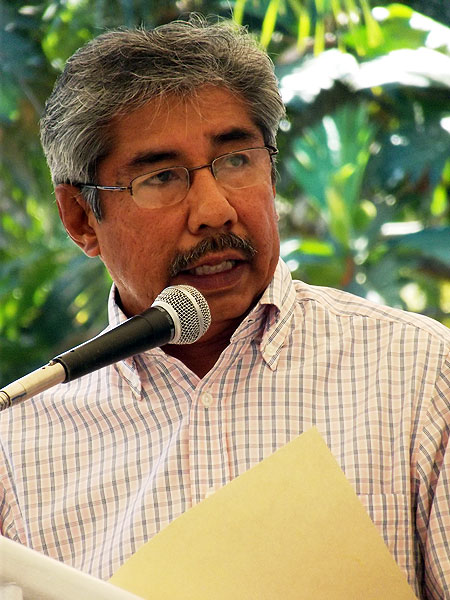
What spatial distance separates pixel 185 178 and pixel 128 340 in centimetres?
54

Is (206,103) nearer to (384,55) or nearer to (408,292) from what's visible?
(384,55)

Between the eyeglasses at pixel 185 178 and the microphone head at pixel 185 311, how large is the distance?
14.4 inches

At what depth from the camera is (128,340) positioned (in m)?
1.02

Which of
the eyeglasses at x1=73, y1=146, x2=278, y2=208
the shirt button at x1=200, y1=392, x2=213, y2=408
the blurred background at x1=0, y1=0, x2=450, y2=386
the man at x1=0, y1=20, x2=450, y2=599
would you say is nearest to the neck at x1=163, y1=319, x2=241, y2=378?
the man at x1=0, y1=20, x2=450, y2=599

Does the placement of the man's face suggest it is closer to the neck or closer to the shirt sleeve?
the neck

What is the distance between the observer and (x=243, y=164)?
153 centimetres

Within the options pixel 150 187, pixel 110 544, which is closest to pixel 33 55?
pixel 150 187

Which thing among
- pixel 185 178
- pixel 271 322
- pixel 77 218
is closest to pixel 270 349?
pixel 271 322

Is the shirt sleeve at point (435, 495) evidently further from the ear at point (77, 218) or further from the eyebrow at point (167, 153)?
the ear at point (77, 218)

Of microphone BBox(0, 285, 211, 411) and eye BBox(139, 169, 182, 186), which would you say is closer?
microphone BBox(0, 285, 211, 411)

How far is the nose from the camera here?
1.45 metres

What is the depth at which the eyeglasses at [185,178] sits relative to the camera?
1503 millimetres

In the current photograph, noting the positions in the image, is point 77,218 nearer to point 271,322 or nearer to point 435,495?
point 271,322

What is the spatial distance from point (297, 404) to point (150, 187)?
16.9 inches
